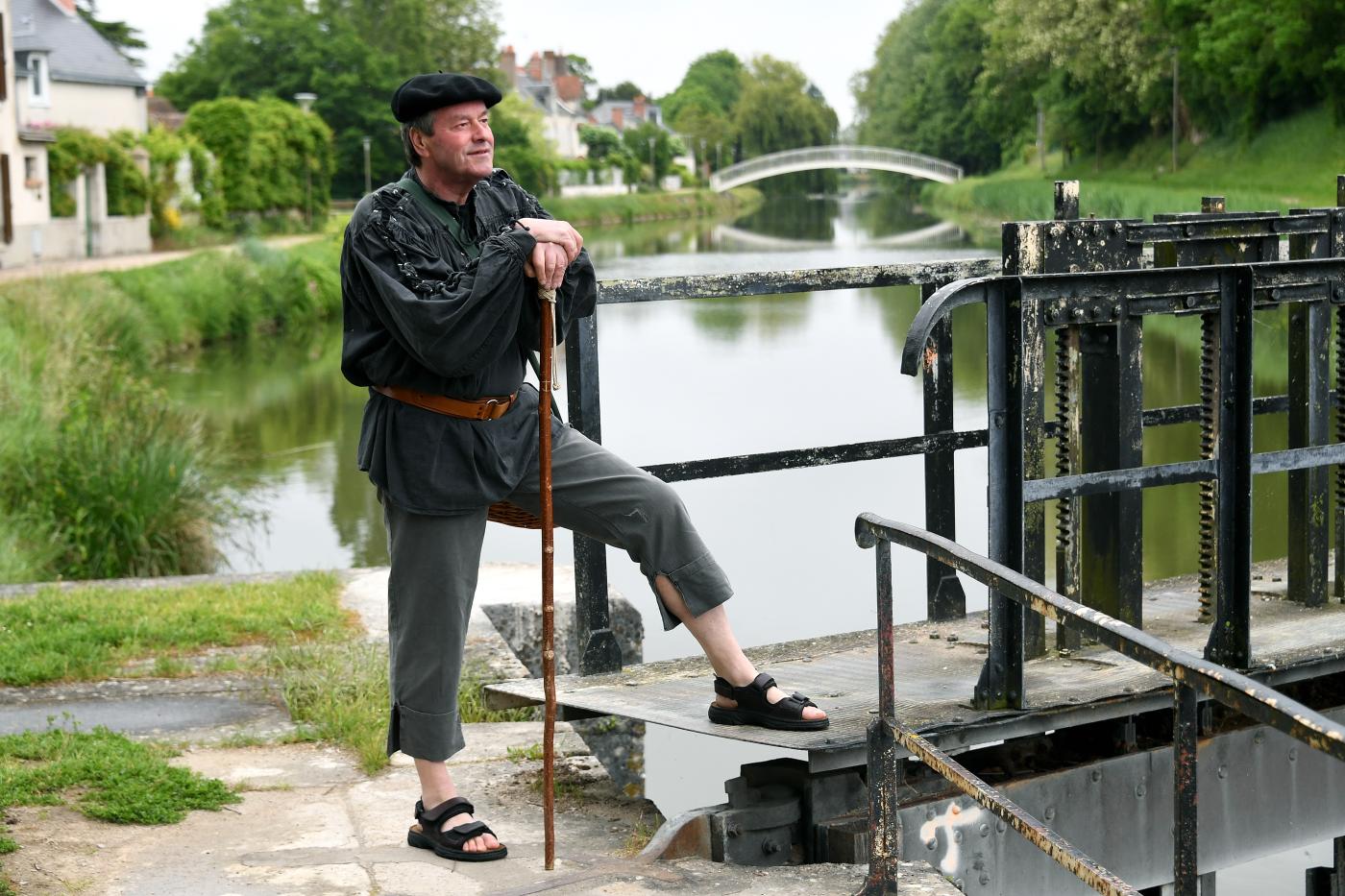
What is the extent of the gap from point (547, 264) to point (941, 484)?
223 cm

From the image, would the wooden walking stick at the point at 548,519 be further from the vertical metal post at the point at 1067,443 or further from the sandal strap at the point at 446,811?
the vertical metal post at the point at 1067,443

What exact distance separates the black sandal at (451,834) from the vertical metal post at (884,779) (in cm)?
92

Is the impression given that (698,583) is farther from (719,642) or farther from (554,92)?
(554,92)

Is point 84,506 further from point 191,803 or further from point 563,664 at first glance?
point 191,803

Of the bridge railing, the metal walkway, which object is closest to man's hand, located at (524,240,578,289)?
the bridge railing

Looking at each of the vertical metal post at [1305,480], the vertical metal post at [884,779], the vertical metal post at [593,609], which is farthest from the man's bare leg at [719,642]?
the vertical metal post at [1305,480]

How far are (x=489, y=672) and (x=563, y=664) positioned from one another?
4.01 ft

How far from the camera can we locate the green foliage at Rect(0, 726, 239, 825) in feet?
14.6

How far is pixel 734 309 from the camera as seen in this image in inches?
1282

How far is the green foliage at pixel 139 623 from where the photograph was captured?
6105 mm

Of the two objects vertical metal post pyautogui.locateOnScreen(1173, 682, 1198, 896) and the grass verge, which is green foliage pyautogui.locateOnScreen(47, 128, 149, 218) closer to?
the grass verge

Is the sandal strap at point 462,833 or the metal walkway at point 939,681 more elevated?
the metal walkway at point 939,681

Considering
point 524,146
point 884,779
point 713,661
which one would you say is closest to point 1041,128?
point 524,146

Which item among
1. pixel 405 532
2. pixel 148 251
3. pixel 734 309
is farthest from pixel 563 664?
pixel 148 251
